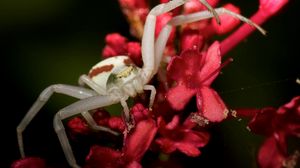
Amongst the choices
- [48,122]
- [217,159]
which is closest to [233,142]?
[217,159]

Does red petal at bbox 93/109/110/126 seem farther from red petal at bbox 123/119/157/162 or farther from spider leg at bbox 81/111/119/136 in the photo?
red petal at bbox 123/119/157/162

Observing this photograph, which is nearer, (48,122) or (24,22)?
(48,122)

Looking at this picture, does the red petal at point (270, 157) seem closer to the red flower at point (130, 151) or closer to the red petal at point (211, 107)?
the red petal at point (211, 107)

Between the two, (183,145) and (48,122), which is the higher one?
(183,145)

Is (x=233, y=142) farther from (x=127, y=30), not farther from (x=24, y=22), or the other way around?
(x=24, y=22)

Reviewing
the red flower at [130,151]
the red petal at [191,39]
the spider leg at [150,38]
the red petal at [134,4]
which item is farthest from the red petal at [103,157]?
the red petal at [134,4]

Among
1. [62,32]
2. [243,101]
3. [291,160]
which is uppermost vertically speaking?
[62,32]
